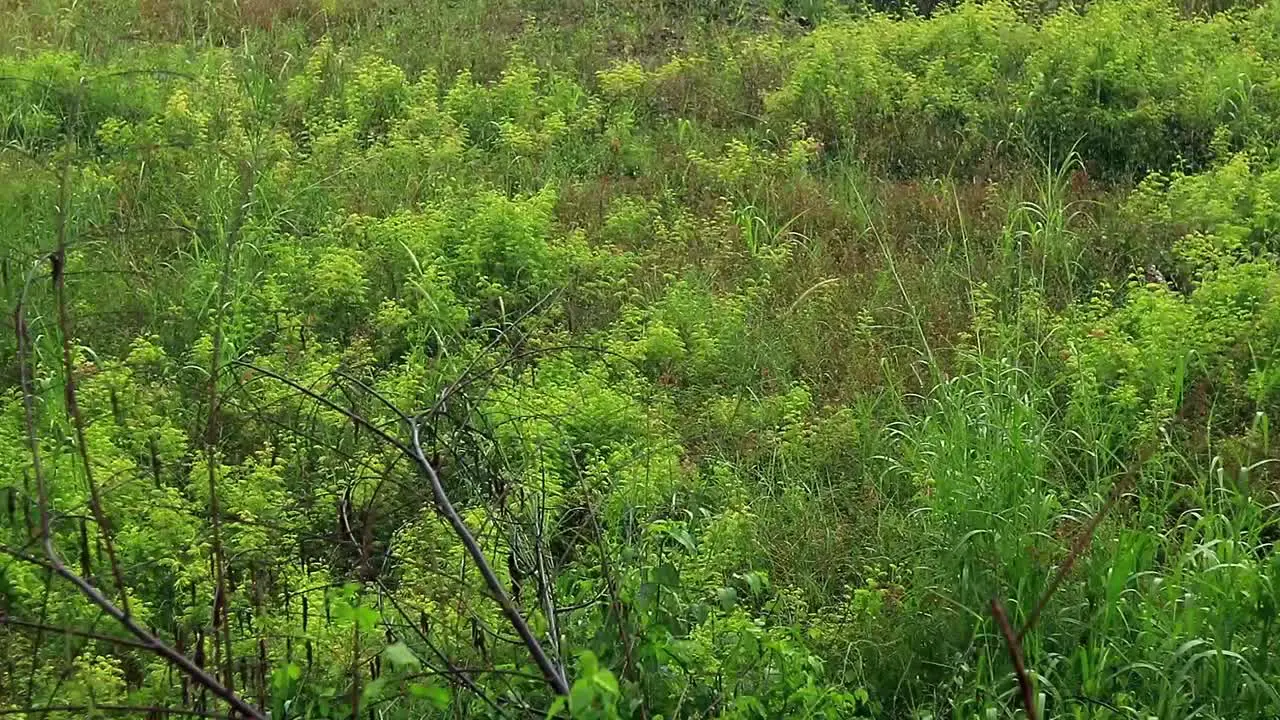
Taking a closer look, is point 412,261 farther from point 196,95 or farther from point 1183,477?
point 1183,477

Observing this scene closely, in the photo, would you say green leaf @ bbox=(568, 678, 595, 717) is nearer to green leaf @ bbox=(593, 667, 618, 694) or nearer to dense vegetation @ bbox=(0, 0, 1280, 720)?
green leaf @ bbox=(593, 667, 618, 694)

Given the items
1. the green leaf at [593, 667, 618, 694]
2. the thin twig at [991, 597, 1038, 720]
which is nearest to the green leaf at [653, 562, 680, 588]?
the green leaf at [593, 667, 618, 694]

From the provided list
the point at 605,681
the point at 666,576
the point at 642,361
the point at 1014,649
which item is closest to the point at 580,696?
the point at 605,681

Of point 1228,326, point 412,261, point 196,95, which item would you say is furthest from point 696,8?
point 1228,326

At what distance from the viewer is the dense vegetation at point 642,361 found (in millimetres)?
3217

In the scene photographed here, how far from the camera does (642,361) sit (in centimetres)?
550

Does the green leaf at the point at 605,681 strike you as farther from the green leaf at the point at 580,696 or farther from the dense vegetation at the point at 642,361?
the dense vegetation at the point at 642,361

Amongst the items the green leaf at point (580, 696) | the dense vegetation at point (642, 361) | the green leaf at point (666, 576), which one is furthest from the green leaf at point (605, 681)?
the green leaf at point (666, 576)

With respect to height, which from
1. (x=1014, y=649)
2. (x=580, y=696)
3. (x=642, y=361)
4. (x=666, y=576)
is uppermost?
(x=1014, y=649)

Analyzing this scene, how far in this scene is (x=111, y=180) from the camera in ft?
22.8

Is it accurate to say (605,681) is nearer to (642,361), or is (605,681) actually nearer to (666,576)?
(666,576)

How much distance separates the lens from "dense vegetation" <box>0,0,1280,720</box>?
10.6ft

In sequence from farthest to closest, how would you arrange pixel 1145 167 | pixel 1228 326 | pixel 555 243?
pixel 1145 167, pixel 555 243, pixel 1228 326

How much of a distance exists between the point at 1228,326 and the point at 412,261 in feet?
12.1
